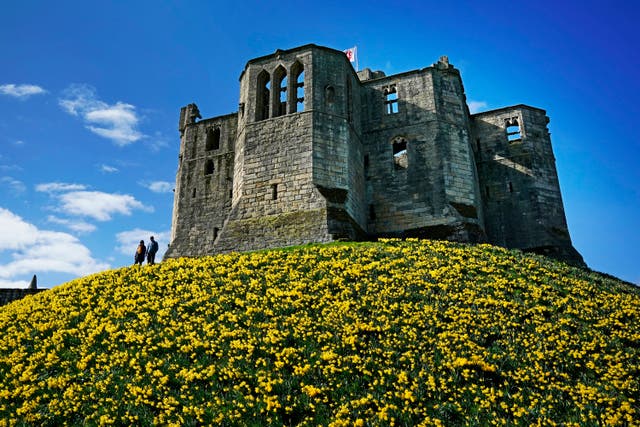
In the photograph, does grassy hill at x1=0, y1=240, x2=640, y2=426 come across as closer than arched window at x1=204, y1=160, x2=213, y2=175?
Yes

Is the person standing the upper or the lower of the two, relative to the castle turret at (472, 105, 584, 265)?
lower

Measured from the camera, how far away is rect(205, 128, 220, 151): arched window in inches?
1324

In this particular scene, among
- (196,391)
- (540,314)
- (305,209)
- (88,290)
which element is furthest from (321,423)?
(305,209)

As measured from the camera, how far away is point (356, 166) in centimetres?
2817

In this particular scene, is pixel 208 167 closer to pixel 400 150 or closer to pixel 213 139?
pixel 213 139

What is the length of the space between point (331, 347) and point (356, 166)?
621 inches

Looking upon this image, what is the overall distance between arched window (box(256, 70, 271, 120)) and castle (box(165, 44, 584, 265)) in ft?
0.38

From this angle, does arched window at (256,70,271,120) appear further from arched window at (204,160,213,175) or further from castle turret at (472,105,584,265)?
castle turret at (472,105,584,265)

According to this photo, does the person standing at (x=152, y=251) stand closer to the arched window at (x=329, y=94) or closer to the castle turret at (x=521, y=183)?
the arched window at (x=329, y=94)

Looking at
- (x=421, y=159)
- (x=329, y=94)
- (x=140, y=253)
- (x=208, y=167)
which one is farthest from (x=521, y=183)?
(x=140, y=253)

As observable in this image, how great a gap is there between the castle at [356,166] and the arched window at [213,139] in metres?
0.09

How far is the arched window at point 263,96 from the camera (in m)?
28.6

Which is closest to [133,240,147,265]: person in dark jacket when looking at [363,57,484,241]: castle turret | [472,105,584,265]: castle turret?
[363,57,484,241]: castle turret

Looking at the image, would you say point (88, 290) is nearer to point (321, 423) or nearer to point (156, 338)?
point (156, 338)
